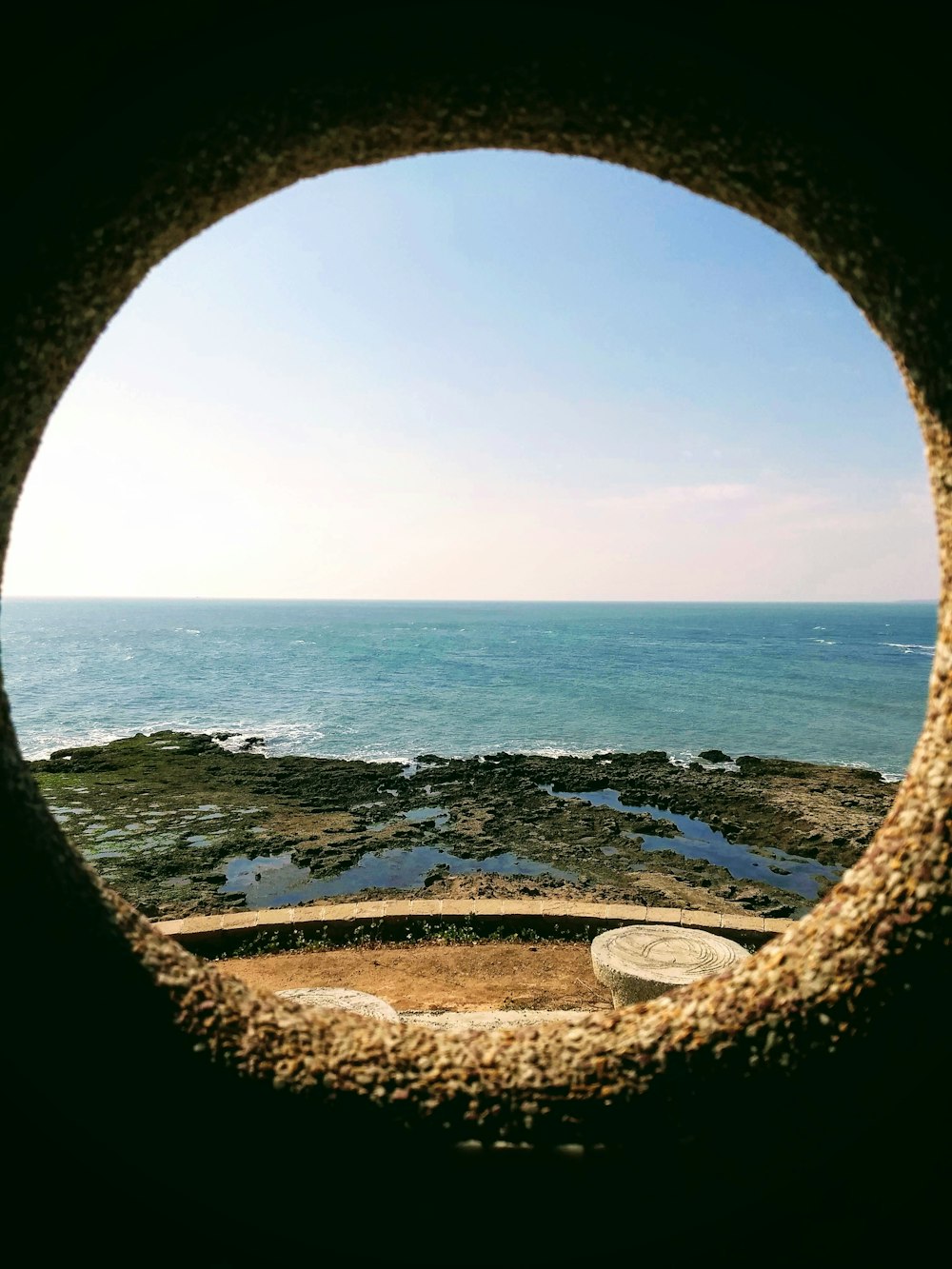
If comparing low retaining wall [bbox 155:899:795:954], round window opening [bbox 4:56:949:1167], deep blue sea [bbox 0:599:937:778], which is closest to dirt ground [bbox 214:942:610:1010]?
low retaining wall [bbox 155:899:795:954]

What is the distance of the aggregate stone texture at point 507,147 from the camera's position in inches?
86.2

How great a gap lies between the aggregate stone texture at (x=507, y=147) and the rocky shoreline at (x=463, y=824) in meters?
12.7

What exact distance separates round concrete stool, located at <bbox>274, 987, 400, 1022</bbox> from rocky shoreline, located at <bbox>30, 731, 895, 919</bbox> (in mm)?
8514

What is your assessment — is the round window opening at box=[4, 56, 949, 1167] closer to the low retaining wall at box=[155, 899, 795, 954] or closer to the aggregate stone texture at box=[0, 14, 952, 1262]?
the aggregate stone texture at box=[0, 14, 952, 1262]

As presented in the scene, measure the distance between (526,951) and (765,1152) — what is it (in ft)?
21.8

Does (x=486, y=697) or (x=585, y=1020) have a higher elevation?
(x=585, y=1020)

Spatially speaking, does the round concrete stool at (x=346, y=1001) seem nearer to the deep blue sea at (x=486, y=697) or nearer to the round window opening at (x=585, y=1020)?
the round window opening at (x=585, y=1020)

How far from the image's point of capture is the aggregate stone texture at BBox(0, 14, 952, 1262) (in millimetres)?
2189

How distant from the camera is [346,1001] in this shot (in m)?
6.20

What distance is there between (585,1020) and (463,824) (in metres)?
17.9

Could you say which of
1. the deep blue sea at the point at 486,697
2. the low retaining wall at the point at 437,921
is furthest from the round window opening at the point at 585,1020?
the deep blue sea at the point at 486,697

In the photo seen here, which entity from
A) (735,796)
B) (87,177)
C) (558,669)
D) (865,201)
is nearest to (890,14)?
(865,201)

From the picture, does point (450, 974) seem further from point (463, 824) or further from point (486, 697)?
point (486, 697)

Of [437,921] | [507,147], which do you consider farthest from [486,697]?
[507,147]
